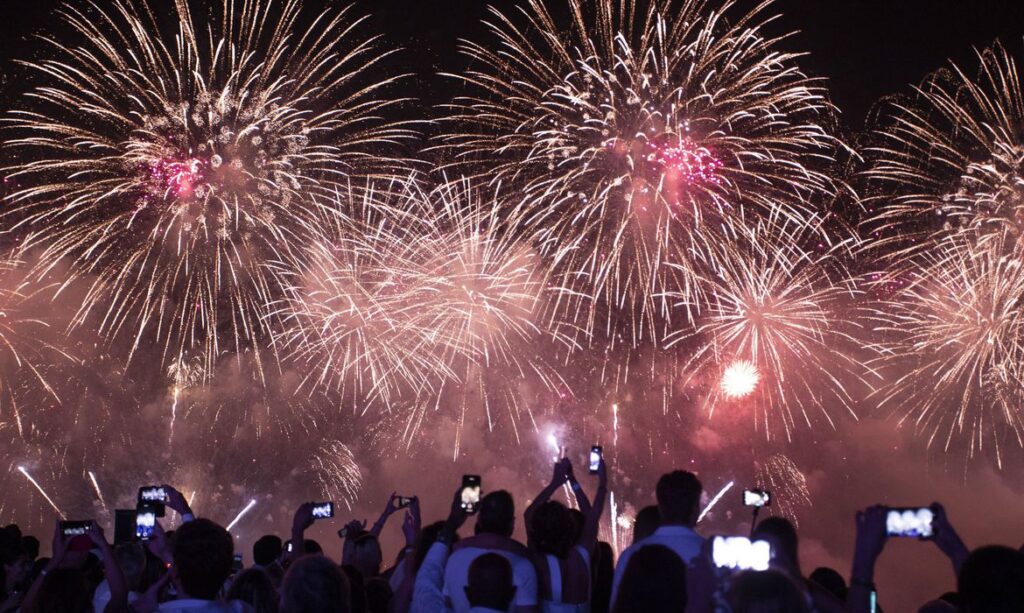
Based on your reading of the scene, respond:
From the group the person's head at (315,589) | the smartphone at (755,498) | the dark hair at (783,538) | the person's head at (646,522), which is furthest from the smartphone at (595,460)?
the person's head at (315,589)

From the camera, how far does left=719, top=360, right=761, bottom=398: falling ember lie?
29.9 meters

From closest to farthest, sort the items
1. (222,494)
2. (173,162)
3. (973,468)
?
(173,162), (973,468), (222,494)

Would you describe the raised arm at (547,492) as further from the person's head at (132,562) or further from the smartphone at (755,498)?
the person's head at (132,562)

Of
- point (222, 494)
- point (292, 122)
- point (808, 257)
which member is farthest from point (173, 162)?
point (222, 494)

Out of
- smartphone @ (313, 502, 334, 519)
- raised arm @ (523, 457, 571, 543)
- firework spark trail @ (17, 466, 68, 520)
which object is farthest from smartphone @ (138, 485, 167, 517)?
firework spark trail @ (17, 466, 68, 520)

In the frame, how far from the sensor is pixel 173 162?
2264cm

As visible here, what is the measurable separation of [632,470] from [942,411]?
11027mm

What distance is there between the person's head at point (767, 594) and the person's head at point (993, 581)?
65 centimetres

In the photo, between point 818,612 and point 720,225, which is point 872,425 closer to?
point 720,225

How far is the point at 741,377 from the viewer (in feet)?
99.2

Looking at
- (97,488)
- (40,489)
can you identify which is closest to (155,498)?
(40,489)

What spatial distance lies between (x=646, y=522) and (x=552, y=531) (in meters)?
0.79

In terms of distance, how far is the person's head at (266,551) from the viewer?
28.3 feet

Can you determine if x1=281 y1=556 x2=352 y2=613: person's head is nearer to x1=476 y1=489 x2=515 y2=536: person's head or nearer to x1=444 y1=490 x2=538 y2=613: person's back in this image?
x1=444 y1=490 x2=538 y2=613: person's back
